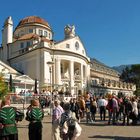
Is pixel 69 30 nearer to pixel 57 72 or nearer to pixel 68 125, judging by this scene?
pixel 57 72

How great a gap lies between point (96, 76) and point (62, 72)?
75.7 feet

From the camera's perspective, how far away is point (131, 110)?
1995cm

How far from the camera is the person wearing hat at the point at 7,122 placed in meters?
9.12

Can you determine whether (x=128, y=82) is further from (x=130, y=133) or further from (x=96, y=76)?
(x=130, y=133)

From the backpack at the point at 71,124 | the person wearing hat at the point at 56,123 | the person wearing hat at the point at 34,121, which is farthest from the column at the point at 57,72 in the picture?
the person wearing hat at the point at 34,121

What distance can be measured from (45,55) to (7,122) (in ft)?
160

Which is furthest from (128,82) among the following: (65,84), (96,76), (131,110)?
(131,110)

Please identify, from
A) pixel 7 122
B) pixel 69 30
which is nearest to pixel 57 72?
pixel 69 30

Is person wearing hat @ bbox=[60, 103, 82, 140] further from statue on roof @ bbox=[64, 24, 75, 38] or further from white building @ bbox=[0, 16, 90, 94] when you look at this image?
statue on roof @ bbox=[64, 24, 75, 38]

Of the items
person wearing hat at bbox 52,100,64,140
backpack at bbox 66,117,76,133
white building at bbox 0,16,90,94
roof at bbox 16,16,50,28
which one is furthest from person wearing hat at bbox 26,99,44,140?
roof at bbox 16,16,50,28

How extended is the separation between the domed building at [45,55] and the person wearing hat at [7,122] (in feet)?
138

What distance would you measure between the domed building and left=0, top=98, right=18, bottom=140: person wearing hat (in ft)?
138

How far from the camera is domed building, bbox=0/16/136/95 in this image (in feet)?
190

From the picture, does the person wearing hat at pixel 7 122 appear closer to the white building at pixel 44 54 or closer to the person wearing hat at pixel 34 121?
the person wearing hat at pixel 34 121
